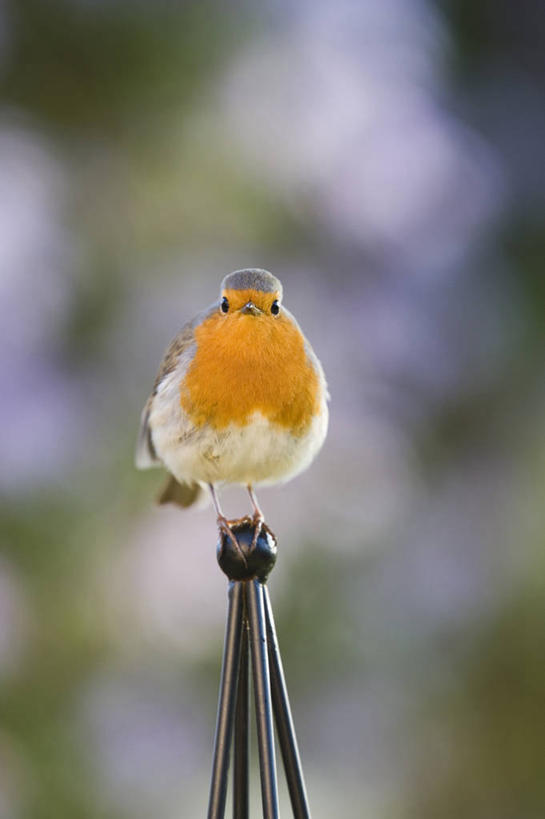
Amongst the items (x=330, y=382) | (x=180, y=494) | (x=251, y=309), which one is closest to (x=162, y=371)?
(x=180, y=494)

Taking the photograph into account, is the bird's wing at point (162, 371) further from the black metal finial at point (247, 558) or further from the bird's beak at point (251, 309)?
the black metal finial at point (247, 558)

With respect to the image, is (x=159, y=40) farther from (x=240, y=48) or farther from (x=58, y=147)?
(x=58, y=147)

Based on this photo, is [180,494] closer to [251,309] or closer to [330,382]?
[251,309]

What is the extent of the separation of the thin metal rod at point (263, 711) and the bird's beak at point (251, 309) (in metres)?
0.35

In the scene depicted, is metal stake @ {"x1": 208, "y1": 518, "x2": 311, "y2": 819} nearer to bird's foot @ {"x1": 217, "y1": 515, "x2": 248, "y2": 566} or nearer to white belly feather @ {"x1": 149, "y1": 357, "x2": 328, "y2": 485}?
bird's foot @ {"x1": 217, "y1": 515, "x2": 248, "y2": 566}

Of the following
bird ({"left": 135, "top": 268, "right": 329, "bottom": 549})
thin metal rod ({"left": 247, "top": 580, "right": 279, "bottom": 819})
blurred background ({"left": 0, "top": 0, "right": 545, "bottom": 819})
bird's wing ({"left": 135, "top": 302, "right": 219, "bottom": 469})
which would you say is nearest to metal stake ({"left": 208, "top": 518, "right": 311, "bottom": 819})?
thin metal rod ({"left": 247, "top": 580, "right": 279, "bottom": 819})

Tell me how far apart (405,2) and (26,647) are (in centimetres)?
188

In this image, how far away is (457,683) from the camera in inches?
89.1

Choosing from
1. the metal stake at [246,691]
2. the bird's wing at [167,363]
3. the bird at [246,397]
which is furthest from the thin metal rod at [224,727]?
the bird's wing at [167,363]

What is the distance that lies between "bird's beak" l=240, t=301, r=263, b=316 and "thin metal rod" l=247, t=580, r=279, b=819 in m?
0.35

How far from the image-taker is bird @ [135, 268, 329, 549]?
38.8 inches

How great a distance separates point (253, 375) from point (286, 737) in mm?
405

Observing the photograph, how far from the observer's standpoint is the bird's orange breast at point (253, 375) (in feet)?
3.26

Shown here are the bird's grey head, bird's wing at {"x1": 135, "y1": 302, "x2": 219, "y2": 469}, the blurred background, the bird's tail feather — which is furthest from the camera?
the blurred background
